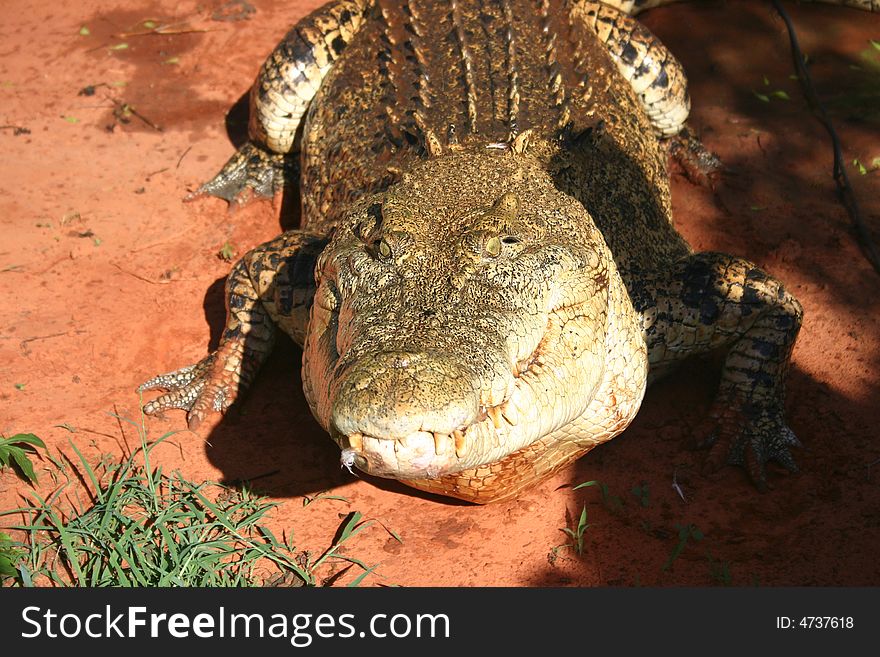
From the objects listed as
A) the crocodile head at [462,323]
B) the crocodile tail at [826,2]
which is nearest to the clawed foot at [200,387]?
the crocodile head at [462,323]

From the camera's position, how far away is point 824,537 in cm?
341

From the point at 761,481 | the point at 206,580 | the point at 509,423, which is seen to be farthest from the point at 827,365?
the point at 206,580

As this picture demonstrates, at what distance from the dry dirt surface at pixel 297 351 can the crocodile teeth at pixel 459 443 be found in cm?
102

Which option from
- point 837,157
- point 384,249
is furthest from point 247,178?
point 837,157

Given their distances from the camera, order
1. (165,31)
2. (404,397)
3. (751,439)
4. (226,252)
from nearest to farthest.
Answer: (404,397) → (751,439) → (226,252) → (165,31)

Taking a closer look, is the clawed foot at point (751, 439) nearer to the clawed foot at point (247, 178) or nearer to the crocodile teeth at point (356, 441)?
the crocodile teeth at point (356, 441)

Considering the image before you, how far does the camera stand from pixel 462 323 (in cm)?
268

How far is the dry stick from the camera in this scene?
4.65m

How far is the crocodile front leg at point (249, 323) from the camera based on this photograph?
13.4 feet

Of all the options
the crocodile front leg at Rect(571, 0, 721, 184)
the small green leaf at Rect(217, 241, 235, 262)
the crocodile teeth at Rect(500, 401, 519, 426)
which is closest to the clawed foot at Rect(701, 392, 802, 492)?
the crocodile teeth at Rect(500, 401, 519, 426)

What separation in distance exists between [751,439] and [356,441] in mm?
2008

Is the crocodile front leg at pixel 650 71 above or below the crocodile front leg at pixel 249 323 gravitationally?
above

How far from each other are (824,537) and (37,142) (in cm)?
468

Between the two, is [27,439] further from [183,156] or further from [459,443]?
[183,156]
